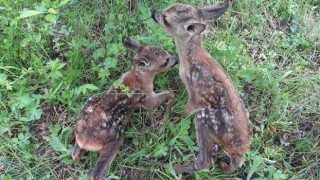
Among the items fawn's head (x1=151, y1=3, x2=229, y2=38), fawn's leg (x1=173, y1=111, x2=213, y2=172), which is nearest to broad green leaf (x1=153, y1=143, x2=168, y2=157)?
fawn's leg (x1=173, y1=111, x2=213, y2=172)

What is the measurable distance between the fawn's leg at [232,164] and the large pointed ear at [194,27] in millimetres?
1277

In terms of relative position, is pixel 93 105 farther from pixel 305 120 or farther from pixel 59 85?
pixel 305 120

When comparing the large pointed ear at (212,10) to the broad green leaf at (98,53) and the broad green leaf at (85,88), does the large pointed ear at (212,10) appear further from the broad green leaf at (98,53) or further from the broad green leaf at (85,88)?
the broad green leaf at (85,88)

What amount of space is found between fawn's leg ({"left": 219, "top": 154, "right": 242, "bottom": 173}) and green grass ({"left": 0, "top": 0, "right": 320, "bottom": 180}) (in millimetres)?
75

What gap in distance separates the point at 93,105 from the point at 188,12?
138 cm

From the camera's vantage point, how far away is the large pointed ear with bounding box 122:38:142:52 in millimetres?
4645

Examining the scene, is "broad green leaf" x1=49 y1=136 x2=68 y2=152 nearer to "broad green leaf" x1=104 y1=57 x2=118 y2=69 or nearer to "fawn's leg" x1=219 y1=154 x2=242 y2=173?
"broad green leaf" x1=104 y1=57 x2=118 y2=69

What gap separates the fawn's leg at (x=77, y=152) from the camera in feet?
13.7

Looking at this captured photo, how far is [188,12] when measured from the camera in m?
4.67

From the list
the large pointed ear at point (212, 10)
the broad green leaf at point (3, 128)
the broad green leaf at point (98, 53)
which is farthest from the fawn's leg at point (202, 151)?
the broad green leaf at point (3, 128)

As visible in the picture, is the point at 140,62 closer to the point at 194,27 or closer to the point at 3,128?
the point at 194,27

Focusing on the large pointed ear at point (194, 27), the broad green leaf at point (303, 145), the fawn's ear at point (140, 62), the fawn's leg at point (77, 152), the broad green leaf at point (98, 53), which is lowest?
the broad green leaf at point (303, 145)

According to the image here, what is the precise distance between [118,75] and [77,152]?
1.04 m

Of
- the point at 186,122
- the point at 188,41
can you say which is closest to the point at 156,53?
the point at 188,41
